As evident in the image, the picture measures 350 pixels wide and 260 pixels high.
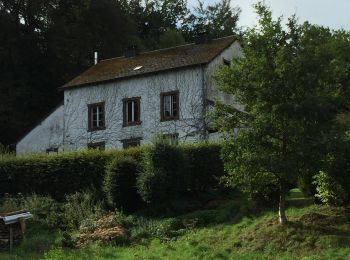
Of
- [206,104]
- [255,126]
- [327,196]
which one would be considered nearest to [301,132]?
[255,126]

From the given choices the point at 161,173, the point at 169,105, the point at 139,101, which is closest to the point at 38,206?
the point at 161,173

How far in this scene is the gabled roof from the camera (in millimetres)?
36906

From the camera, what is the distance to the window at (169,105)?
36625 millimetres

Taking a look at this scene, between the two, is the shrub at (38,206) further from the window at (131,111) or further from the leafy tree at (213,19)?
the leafy tree at (213,19)

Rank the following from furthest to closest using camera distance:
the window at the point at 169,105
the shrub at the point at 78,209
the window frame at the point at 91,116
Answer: the window frame at the point at 91,116 < the window at the point at 169,105 < the shrub at the point at 78,209

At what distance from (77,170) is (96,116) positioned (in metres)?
15.0

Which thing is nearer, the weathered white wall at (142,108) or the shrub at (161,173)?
the shrub at (161,173)

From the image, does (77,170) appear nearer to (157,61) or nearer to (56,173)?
(56,173)

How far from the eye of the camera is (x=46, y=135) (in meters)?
41.9

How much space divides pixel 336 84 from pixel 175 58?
22142 mm

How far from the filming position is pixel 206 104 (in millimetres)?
35250

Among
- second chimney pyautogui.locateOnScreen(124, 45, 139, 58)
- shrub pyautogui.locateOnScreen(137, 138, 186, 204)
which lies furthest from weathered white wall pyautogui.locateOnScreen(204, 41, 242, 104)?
shrub pyautogui.locateOnScreen(137, 138, 186, 204)

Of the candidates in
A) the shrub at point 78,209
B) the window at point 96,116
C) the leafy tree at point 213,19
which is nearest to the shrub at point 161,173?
the shrub at point 78,209

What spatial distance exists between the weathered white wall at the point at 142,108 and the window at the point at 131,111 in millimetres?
257
